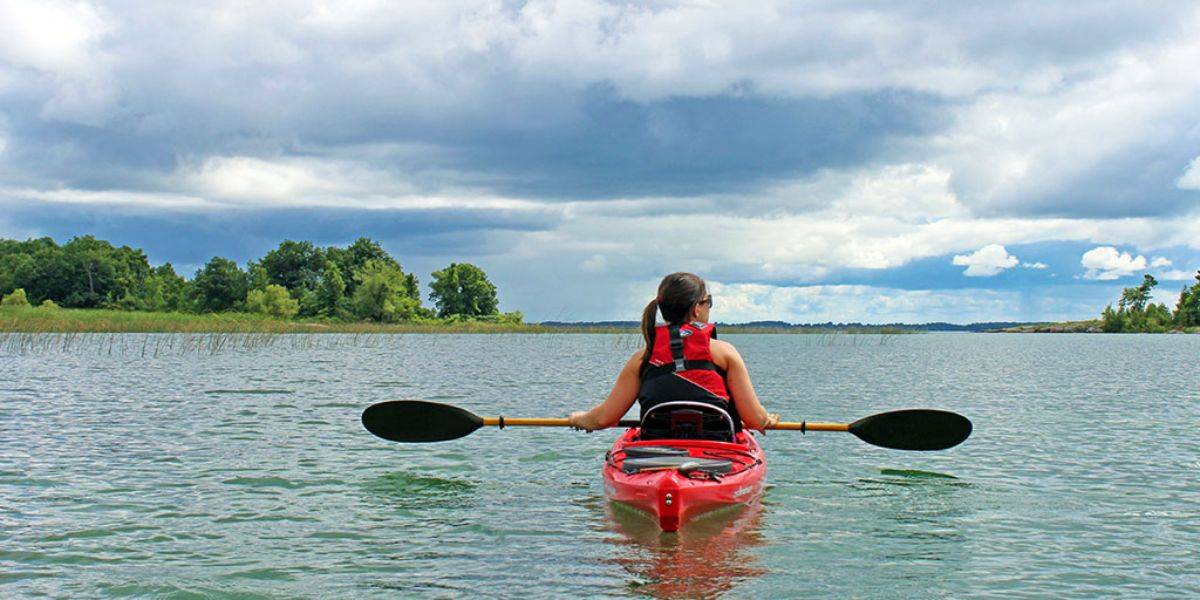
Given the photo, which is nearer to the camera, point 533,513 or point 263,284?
point 533,513

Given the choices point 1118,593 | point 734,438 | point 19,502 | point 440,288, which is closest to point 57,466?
point 19,502

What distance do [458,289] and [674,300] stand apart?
11878 centimetres

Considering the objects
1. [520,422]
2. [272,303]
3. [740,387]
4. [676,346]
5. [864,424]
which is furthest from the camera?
[272,303]

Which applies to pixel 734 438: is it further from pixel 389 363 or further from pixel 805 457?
pixel 389 363

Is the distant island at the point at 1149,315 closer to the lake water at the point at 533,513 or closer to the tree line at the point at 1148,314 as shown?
the tree line at the point at 1148,314

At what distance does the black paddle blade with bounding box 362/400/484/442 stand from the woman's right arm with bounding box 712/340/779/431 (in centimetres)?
349

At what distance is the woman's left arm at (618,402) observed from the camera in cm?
812

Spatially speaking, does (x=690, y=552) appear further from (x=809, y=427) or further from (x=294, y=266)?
(x=294, y=266)

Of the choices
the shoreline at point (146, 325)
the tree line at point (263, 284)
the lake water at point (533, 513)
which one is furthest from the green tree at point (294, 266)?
the lake water at point (533, 513)

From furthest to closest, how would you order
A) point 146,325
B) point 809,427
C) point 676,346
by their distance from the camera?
point 146,325 < point 809,427 < point 676,346

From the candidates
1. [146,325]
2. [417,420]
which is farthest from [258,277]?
[417,420]

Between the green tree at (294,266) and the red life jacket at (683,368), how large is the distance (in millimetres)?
125119

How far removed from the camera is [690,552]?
275 inches

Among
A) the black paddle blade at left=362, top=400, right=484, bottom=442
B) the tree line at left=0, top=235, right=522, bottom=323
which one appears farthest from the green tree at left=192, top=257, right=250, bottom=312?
the black paddle blade at left=362, top=400, right=484, bottom=442
